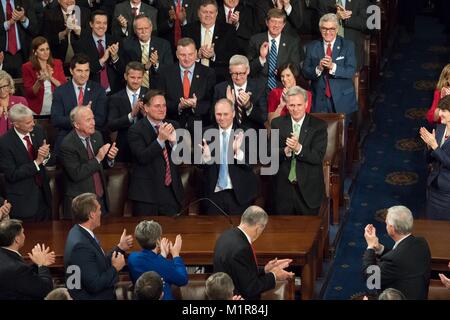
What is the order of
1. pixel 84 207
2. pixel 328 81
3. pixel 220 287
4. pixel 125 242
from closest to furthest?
pixel 220 287 → pixel 84 207 → pixel 125 242 → pixel 328 81

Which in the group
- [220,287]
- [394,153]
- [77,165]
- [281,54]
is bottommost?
[220,287]

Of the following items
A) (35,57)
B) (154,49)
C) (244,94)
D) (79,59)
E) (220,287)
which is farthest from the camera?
(154,49)

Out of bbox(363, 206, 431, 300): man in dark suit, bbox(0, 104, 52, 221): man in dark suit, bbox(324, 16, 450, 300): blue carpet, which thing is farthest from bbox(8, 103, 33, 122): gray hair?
bbox(363, 206, 431, 300): man in dark suit

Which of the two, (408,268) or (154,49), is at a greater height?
(154,49)

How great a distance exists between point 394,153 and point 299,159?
219 cm

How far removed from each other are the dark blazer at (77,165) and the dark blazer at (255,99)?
116 centimetres

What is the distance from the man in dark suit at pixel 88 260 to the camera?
19.7ft

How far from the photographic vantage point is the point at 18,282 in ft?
19.7

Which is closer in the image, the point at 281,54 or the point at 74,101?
the point at 74,101

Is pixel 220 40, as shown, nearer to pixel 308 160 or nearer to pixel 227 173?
pixel 227 173

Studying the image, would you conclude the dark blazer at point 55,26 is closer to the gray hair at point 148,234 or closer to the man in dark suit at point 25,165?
the man in dark suit at point 25,165

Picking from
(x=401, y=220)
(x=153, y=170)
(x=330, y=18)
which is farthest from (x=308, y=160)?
(x=330, y=18)

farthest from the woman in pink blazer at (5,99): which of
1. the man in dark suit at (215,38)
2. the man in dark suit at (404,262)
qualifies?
the man in dark suit at (404,262)
